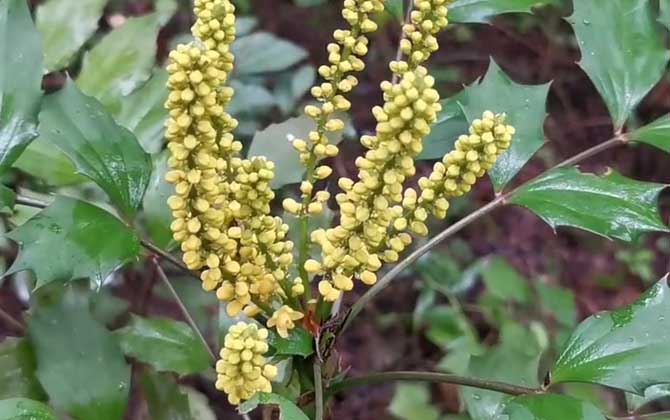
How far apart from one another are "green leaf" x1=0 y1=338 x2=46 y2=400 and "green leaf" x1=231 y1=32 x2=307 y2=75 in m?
0.88

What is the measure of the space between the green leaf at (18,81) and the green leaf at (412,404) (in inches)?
49.3

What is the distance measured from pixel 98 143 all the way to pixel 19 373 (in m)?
0.33

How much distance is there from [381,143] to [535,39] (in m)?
2.56

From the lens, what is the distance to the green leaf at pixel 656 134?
1173 millimetres

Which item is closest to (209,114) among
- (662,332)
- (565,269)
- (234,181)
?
(234,181)

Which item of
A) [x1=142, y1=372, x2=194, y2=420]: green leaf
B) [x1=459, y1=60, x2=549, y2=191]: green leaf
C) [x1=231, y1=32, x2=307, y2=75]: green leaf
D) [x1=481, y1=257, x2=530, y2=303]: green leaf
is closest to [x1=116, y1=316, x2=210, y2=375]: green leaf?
[x1=142, y1=372, x2=194, y2=420]: green leaf

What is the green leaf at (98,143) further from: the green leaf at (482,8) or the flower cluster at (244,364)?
the green leaf at (482,8)

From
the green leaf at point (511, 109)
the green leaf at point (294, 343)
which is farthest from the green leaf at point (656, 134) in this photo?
the green leaf at point (294, 343)

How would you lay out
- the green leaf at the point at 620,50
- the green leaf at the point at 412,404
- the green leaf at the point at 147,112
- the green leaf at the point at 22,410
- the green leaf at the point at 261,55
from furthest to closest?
the green leaf at the point at 412,404 → the green leaf at the point at 261,55 → the green leaf at the point at 147,112 → the green leaf at the point at 620,50 → the green leaf at the point at 22,410

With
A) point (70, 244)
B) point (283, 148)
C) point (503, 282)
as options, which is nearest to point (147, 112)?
point (283, 148)

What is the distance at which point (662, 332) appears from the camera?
1.00 m

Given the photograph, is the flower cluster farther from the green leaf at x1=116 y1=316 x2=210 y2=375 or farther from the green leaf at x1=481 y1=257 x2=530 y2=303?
the green leaf at x1=481 y1=257 x2=530 y2=303

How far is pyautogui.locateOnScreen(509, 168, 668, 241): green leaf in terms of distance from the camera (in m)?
1.06

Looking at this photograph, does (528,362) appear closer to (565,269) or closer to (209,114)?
(209,114)
